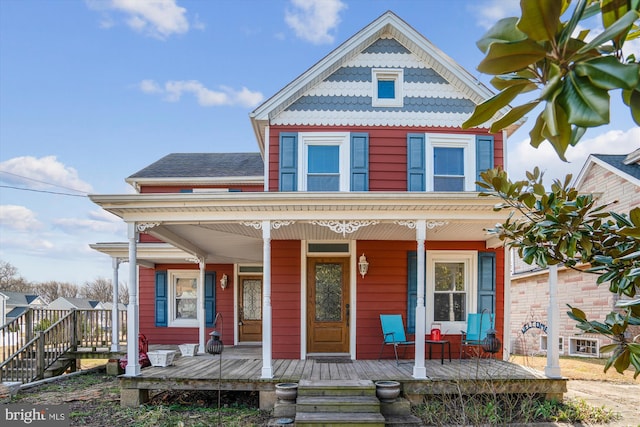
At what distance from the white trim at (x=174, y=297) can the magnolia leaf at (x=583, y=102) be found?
38.1 feet

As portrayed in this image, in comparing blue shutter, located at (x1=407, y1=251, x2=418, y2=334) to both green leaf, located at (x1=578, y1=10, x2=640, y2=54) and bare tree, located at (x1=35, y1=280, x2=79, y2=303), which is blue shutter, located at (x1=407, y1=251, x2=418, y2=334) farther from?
bare tree, located at (x1=35, y1=280, x2=79, y2=303)

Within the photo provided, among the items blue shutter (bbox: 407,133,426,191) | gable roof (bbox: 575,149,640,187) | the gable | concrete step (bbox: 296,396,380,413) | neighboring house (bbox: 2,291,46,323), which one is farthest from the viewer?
neighboring house (bbox: 2,291,46,323)

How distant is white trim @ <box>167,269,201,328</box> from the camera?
11.8 m

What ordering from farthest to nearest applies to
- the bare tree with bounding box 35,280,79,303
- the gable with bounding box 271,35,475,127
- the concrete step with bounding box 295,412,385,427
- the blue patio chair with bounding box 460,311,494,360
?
1. the bare tree with bounding box 35,280,79,303
2. the gable with bounding box 271,35,475,127
3. the blue patio chair with bounding box 460,311,494,360
4. the concrete step with bounding box 295,412,385,427

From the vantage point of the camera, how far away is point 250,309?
11.6 meters

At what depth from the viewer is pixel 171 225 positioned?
727 cm

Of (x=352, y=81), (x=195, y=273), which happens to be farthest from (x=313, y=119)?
(x=195, y=273)

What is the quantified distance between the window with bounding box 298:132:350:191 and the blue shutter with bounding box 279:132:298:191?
11 cm

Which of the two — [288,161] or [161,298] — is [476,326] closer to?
[288,161]

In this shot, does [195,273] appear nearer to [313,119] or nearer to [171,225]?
[171,225]

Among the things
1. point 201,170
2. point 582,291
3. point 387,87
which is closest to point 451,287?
point 387,87

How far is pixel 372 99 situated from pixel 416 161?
1.54 metres

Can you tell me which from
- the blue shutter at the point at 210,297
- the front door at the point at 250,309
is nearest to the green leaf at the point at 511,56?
the front door at the point at 250,309

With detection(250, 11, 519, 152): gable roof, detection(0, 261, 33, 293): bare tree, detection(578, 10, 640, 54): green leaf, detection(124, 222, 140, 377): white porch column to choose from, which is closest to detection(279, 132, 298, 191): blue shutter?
detection(250, 11, 519, 152): gable roof
